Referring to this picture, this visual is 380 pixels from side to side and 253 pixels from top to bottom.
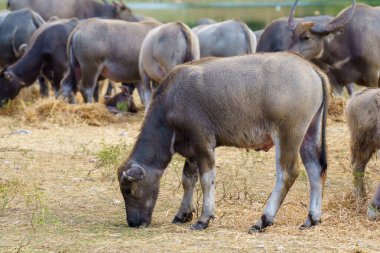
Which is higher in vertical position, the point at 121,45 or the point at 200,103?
the point at 200,103

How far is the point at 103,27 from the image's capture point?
16688 mm

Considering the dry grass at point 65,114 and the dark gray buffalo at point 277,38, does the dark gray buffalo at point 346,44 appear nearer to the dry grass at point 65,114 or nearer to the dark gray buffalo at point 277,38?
the dark gray buffalo at point 277,38

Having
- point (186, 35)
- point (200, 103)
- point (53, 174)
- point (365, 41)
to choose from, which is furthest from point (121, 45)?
point (200, 103)

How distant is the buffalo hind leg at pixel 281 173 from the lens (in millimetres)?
8273

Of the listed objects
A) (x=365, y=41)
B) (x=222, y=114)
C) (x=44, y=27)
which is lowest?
(x=44, y=27)

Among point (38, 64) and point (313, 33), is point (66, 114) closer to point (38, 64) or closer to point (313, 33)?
point (38, 64)

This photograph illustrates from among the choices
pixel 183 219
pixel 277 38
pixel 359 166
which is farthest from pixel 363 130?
pixel 277 38

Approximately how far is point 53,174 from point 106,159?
0.69 meters

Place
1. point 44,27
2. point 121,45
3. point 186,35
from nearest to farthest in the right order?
1. point 186,35
2. point 121,45
3. point 44,27

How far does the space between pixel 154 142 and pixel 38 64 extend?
8.92m

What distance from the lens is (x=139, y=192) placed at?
868 centimetres

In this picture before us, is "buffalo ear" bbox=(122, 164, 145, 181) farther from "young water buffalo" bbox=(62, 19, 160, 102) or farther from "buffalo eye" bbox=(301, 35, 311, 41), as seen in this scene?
"young water buffalo" bbox=(62, 19, 160, 102)

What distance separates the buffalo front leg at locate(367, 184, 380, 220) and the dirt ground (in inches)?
2.8

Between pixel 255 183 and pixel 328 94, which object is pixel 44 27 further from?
pixel 328 94
